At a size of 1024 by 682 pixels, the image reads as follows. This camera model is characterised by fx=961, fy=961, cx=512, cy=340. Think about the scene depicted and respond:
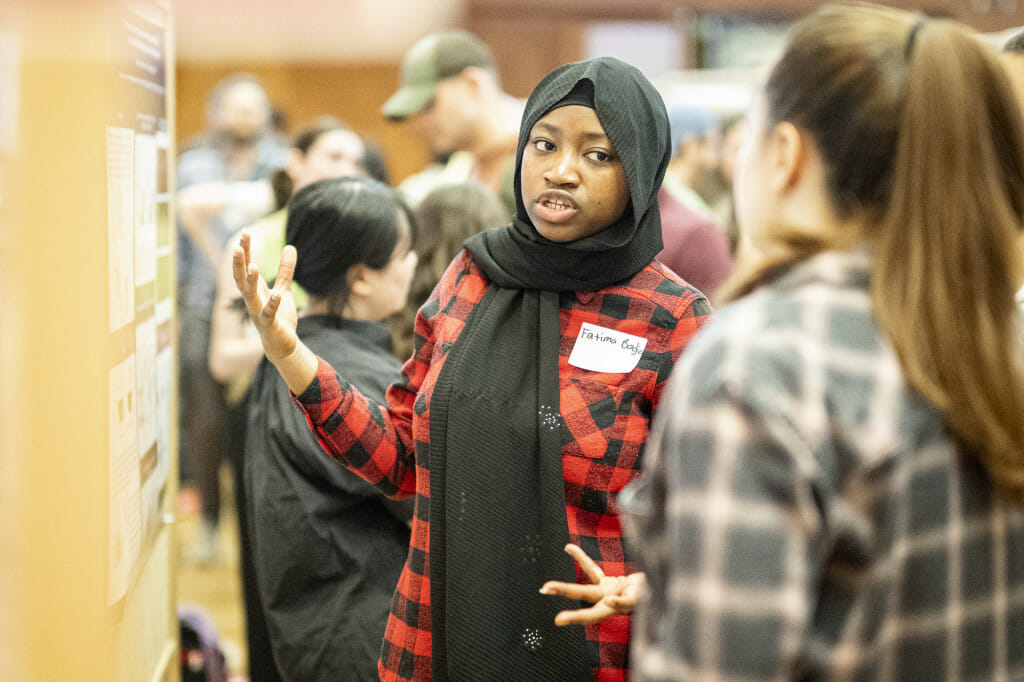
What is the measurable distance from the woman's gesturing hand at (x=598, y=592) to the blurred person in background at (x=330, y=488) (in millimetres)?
639

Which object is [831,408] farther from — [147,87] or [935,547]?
[147,87]

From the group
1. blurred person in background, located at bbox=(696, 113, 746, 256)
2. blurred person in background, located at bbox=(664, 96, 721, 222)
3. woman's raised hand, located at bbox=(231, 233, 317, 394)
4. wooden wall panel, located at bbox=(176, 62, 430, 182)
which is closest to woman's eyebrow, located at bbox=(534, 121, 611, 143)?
woman's raised hand, located at bbox=(231, 233, 317, 394)

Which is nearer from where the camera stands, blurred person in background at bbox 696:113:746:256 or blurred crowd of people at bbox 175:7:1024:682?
blurred crowd of people at bbox 175:7:1024:682

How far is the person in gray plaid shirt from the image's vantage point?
0.85 meters

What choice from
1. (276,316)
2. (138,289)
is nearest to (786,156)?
(276,316)

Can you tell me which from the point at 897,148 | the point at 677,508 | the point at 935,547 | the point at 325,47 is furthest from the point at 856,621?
the point at 325,47

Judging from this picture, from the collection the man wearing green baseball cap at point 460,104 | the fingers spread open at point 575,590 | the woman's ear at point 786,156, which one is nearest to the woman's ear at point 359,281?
the fingers spread open at point 575,590

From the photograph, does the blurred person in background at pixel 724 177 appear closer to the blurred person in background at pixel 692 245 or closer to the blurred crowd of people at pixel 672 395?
the blurred person in background at pixel 692 245

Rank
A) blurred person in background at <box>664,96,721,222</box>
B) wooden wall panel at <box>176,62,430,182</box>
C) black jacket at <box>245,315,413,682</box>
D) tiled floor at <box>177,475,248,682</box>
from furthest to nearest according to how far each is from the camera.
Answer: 1. wooden wall panel at <box>176,62,430,182</box>
2. blurred person in background at <box>664,96,721,222</box>
3. tiled floor at <box>177,475,248,682</box>
4. black jacket at <box>245,315,413,682</box>

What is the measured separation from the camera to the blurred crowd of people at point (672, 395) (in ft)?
2.85

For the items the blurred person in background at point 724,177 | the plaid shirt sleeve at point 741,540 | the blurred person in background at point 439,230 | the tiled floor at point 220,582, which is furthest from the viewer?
the blurred person in background at point 724,177

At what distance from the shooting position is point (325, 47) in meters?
Result: 8.52

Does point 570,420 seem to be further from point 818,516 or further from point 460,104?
point 460,104

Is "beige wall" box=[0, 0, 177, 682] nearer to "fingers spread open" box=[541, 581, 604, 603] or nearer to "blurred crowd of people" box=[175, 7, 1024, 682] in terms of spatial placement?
"blurred crowd of people" box=[175, 7, 1024, 682]
